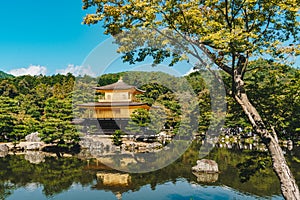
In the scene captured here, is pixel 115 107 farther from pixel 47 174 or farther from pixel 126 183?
pixel 126 183

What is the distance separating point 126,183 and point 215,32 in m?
6.46

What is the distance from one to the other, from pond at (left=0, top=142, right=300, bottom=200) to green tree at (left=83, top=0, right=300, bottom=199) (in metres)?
2.36

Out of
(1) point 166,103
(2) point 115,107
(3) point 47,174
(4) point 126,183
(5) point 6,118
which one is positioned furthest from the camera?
(2) point 115,107

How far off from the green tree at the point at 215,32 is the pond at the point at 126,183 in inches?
93.0

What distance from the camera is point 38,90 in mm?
28516

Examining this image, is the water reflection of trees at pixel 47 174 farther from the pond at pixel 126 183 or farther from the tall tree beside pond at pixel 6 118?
the tall tree beside pond at pixel 6 118

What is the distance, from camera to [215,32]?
4.09 m

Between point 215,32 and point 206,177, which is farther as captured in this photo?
point 206,177

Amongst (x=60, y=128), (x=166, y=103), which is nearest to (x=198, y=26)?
(x=60, y=128)

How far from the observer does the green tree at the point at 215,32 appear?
3.91 metres

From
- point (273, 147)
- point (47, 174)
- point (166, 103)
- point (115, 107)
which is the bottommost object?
point (47, 174)

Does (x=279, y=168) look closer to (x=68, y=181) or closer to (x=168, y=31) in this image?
(x=168, y=31)

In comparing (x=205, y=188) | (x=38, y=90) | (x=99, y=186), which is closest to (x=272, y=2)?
(x=205, y=188)

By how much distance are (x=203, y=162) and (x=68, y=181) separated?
15.5 ft
